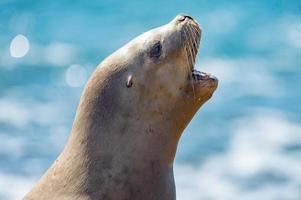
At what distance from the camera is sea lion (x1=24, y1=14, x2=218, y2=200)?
575 centimetres

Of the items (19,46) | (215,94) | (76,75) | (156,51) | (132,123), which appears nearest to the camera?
(132,123)

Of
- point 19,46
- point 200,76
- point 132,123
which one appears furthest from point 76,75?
point 132,123

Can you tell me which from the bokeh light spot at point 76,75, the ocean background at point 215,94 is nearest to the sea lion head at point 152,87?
the ocean background at point 215,94

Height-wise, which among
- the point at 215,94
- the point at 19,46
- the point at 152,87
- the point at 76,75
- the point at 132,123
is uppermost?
the point at 19,46

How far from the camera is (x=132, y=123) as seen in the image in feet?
19.0

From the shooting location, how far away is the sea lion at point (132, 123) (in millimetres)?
5746

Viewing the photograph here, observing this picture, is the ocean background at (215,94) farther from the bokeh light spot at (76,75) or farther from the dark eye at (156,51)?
the dark eye at (156,51)

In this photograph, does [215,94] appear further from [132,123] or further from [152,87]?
[132,123]

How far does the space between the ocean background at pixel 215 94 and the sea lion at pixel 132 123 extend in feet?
12.3

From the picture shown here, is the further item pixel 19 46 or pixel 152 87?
pixel 19 46

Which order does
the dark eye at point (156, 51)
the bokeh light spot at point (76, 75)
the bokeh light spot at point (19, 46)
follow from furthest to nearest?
the bokeh light spot at point (19, 46), the bokeh light spot at point (76, 75), the dark eye at point (156, 51)

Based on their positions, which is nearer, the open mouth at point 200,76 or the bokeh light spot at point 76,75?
the open mouth at point 200,76

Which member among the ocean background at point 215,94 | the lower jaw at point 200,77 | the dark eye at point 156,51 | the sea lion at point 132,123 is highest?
the ocean background at point 215,94

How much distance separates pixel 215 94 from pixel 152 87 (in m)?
7.62
